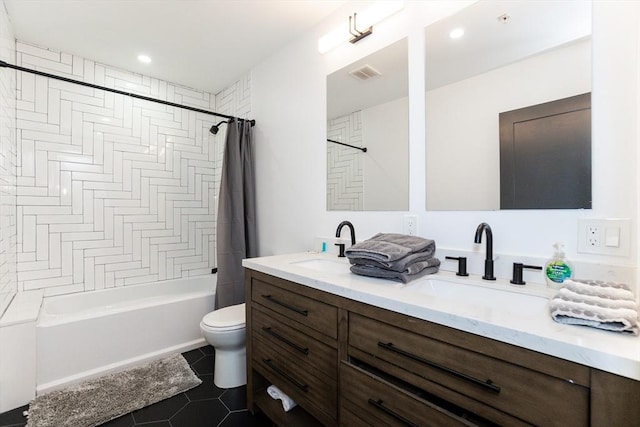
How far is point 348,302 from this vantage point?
1.07 m

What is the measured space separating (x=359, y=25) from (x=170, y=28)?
4.74 feet

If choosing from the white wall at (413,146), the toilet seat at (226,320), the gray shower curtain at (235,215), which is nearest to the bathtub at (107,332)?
the gray shower curtain at (235,215)

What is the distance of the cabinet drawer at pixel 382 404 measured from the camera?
2.61 ft

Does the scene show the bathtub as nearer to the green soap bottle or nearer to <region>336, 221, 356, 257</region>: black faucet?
<region>336, 221, 356, 257</region>: black faucet

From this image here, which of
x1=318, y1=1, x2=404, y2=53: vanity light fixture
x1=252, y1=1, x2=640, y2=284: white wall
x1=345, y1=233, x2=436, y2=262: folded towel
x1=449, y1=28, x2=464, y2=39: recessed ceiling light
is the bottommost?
x1=345, y1=233, x2=436, y2=262: folded towel

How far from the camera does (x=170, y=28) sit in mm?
2162

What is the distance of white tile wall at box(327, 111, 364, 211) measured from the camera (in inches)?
73.4

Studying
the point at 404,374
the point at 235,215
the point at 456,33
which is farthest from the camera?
the point at 235,215

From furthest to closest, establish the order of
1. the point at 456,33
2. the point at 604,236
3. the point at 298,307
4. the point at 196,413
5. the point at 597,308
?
the point at 196,413 < the point at 456,33 < the point at 298,307 < the point at 604,236 < the point at 597,308

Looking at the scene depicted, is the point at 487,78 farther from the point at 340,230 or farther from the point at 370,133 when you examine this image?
the point at 340,230

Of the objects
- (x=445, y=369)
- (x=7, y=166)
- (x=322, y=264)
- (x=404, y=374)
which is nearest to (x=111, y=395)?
(x=322, y=264)

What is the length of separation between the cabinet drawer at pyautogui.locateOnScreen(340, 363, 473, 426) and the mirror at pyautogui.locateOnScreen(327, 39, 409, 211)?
0.91 metres

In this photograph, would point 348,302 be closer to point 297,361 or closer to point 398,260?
point 398,260

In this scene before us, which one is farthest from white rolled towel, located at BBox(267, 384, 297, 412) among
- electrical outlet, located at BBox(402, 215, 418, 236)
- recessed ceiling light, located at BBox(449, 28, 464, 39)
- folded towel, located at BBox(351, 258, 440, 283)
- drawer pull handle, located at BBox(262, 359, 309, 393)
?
recessed ceiling light, located at BBox(449, 28, 464, 39)
